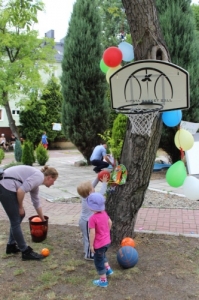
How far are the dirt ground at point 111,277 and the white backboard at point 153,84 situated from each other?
77.6 inches

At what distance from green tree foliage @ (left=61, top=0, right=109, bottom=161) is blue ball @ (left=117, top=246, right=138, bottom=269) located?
9899 millimetres

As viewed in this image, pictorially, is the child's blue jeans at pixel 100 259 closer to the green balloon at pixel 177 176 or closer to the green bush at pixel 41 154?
the green balloon at pixel 177 176

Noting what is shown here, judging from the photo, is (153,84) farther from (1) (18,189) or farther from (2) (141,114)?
(1) (18,189)

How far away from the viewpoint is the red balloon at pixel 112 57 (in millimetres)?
4016

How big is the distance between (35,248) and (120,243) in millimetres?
1217

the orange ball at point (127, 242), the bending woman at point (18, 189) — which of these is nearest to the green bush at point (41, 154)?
the bending woman at point (18, 189)

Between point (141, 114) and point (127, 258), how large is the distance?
1.75 meters

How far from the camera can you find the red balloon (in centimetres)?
402

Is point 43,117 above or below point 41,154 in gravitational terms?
above

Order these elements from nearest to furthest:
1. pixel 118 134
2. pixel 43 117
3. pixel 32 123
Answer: pixel 118 134
pixel 32 123
pixel 43 117

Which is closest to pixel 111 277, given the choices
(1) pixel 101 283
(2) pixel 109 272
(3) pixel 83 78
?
(2) pixel 109 272

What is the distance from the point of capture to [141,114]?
3.86 m

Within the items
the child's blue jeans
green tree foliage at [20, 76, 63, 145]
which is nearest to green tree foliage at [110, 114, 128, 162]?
the child's blue jeans

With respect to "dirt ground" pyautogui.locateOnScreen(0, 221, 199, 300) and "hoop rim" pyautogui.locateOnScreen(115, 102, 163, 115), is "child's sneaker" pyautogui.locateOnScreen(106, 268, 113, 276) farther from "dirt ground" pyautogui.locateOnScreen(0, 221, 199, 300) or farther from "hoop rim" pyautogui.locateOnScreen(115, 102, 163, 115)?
"hoop rim" pyautogui.locateOnScreen(115, 102, 163, 115)
